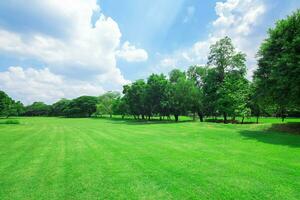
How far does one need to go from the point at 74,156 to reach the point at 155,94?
4685 centimetres

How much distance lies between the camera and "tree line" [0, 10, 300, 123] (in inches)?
765

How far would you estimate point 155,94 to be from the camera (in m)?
57.7

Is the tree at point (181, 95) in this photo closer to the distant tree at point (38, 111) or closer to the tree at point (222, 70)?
the tree at point (222, 70)

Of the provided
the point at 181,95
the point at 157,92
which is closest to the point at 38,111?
the point at 157,92

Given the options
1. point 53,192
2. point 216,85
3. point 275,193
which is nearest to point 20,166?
point 53,192

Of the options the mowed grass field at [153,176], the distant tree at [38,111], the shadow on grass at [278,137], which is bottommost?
the mowed grass field at [153,176]

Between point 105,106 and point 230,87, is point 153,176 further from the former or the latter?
point 105,106

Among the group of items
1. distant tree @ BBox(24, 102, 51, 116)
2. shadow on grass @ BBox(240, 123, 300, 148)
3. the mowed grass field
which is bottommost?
the mowed grass field

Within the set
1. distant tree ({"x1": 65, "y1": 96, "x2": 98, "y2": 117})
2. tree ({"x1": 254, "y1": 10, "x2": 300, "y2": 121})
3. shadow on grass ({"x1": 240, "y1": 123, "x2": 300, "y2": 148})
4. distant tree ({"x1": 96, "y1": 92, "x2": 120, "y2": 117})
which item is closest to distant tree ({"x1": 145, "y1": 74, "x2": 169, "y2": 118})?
tree ({"x1": 254, "y1": 10, "x2": 300, "y2": 121})

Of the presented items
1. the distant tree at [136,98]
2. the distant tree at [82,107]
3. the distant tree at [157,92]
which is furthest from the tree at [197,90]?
the distant tree at [82,107]

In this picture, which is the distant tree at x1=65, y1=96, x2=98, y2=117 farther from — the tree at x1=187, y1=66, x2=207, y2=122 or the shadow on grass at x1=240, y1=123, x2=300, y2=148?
the shadow on grass at x1=240, y1=123, x2=300, y2=148

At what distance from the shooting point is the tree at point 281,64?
18281mm

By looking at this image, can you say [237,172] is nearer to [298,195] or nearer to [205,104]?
[298,195]

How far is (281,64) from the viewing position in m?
18.9
